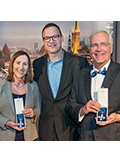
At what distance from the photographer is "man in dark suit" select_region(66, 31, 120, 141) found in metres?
2.47

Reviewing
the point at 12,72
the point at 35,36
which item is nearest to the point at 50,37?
the point at 35,36

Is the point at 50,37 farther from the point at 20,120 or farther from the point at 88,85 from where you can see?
the point at 20,120

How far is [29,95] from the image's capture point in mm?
2566

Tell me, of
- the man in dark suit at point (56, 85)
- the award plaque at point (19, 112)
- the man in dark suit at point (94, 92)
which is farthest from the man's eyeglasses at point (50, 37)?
the award plaque at point (19, 112)

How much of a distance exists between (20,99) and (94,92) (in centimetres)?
63

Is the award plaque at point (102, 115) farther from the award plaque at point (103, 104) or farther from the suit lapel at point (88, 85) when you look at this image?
the suit lapel at point (88, 85)

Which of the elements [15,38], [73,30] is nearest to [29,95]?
[15,38]

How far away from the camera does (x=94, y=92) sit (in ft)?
8.24

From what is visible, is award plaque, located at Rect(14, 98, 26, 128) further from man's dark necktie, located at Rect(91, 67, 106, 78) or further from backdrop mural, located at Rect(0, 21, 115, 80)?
man's dark necktie, located at Rect(91, 67, 106, 78)

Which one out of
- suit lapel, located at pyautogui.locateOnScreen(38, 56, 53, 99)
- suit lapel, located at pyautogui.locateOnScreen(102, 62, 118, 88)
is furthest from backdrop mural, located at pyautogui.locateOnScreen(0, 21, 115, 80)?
suit lapel, located at pyautogui.locateOnScreen(102, 62, 118, 88)

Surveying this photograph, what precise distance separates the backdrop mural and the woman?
0.07 meters

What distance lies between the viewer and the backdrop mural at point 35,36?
251 centimetres

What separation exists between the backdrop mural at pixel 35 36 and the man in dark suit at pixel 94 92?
7 cm

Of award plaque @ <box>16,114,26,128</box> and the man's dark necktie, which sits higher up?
the man's dark necktie
